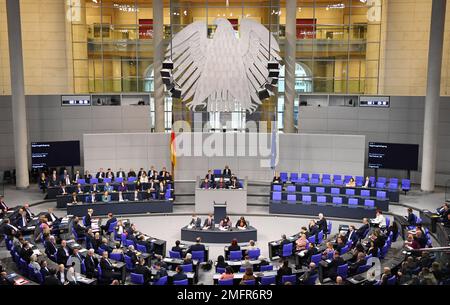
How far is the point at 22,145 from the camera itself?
2320 cm

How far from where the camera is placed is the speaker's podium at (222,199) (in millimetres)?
20062

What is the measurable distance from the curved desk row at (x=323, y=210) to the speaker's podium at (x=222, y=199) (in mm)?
1227

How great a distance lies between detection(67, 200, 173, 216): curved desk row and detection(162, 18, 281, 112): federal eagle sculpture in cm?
441

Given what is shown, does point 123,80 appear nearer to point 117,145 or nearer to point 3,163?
point 117,145

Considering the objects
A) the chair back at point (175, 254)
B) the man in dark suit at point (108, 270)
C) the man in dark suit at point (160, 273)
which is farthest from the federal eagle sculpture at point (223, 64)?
the man in dark suit at point (160, 273)

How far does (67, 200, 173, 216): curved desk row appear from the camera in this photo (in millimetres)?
19281

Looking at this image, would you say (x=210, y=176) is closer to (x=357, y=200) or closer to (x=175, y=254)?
(x=357, y=200)

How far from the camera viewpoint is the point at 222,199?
20156 mm

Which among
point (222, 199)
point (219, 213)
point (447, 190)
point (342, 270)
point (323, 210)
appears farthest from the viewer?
point (447, 190)

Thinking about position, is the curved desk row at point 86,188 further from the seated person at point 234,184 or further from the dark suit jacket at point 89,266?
the dark suit jacket at point 89,266

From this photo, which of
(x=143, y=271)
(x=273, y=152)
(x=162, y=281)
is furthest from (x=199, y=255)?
(x=273, y=152)

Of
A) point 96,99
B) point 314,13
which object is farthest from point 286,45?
point 96,99

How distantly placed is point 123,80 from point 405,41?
15838 mm

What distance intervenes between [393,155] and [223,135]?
8394mm
